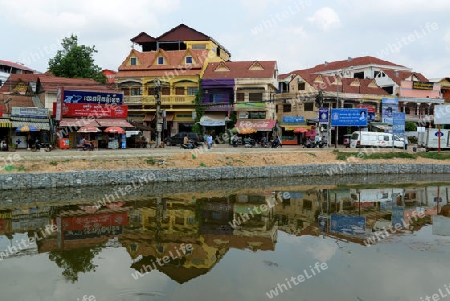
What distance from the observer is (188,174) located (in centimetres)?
2789

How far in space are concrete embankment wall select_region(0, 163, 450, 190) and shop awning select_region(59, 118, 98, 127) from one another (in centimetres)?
1182

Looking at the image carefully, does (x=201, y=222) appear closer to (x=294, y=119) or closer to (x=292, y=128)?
(x=292, y=128)

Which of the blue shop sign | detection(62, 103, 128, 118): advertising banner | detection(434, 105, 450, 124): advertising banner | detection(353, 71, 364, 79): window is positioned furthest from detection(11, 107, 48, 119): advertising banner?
detection(353, 71, 364, 79): window

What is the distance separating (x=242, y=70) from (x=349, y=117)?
1501cm

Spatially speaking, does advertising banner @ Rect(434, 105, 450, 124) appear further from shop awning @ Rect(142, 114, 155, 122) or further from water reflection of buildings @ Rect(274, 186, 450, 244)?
shop awning @ Rect(142, 114, 155, 122)

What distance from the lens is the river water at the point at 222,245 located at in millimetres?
10414

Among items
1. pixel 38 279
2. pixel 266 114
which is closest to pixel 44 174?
pixel 38 279

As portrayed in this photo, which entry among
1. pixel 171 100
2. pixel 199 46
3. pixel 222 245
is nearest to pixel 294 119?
pixel 171 100

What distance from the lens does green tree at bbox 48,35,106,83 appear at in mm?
57094

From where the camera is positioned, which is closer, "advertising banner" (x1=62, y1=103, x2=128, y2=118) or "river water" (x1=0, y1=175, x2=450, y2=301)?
"river water" (x1=0, y1=175, x2=450, y2=301)

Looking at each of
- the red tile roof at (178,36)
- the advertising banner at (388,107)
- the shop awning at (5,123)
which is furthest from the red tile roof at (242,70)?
the shop awning at (5,123)

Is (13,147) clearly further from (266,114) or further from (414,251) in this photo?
(414,251)

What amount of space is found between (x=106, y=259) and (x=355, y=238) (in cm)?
901

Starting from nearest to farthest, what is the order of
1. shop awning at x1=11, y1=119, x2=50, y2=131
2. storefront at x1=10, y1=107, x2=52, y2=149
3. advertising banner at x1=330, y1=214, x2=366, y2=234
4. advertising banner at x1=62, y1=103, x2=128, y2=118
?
advertising banner at x1=330, y1=214, x2=366, y2=234, shop awning at x1=11, y1=119, x2=50, y2=131, storefront at x1=10, y1=107, x2=52, y2=149, advertising banner at x1=62, y1=103, x2=128, y2=118
